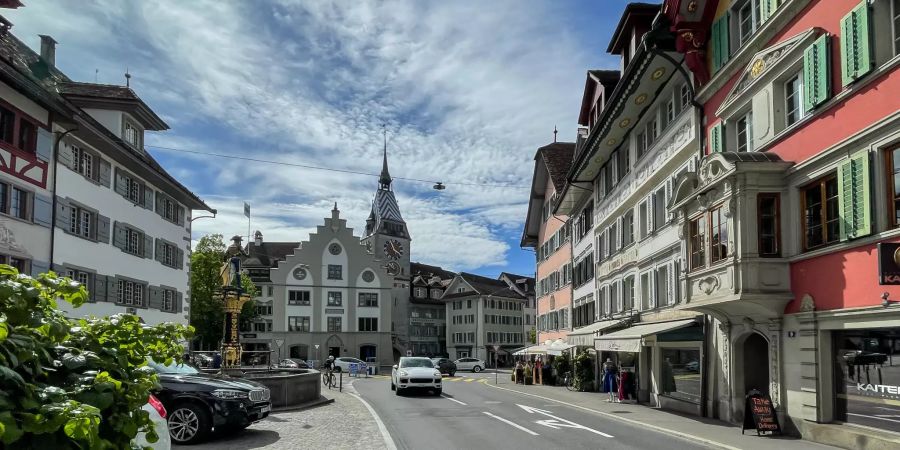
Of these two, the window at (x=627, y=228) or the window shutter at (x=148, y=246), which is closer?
the window at (x=627, y=228)

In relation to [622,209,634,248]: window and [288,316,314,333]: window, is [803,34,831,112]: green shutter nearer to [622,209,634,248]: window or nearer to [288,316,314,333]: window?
[622,209,634,248]: window

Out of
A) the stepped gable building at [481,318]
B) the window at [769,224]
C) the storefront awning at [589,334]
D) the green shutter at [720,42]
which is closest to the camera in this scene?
the window at [769,224]

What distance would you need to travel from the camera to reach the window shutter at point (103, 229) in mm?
29481

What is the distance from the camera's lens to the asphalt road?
1452 centimetres

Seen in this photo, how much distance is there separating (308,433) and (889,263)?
11703 millimetres

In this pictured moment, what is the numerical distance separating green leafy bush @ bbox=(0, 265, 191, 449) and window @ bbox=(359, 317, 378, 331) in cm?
8554

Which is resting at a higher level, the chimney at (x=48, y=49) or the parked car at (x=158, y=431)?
the chimney at (x=48, y=49)

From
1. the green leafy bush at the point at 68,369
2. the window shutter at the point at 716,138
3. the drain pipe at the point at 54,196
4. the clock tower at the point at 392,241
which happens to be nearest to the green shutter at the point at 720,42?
the window shutter at the point at 716,138

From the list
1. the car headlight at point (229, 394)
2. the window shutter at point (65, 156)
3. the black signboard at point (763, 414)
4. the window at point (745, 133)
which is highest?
the window shutter at point (65, 156)

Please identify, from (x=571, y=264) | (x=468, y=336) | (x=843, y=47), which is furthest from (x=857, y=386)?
(x=468, y=336)

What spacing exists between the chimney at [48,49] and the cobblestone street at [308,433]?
76.7 feet

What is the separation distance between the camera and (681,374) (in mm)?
23062

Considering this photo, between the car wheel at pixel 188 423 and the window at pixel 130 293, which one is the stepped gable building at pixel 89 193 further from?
the car wheel at pixel 188 423

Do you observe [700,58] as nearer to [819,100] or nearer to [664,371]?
[819,100]
